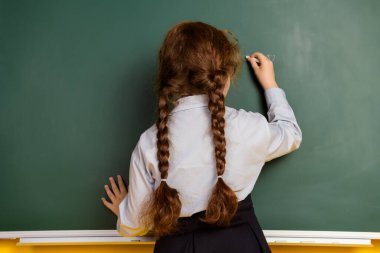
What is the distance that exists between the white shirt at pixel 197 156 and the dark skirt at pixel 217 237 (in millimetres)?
51

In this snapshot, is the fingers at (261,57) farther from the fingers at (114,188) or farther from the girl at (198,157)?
the fingers at (114,188)

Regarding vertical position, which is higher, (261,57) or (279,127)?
(261,57)

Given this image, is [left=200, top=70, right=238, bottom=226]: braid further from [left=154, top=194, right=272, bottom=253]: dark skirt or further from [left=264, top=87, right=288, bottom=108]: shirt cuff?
[left=264, top=87, right=288, bottom=108]: shirt cuff

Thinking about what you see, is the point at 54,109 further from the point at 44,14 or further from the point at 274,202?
the point at 274,202

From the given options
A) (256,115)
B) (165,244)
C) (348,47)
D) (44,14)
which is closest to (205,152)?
(256,115)

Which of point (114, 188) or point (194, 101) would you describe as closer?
point (194, 101)

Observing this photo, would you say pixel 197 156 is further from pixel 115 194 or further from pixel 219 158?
pixel 115 194

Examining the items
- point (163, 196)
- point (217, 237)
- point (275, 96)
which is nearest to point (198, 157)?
point (163, 196)

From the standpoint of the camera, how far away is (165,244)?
4.15 feet

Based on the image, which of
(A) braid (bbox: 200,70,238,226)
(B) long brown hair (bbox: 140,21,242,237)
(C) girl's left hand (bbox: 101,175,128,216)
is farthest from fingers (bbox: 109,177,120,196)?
(A) braid (bbox: 200,70,238,226)

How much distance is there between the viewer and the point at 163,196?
1.14m

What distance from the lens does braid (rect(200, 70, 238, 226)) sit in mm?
1135

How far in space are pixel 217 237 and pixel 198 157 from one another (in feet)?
0.83

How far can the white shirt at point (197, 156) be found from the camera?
1160 mm
